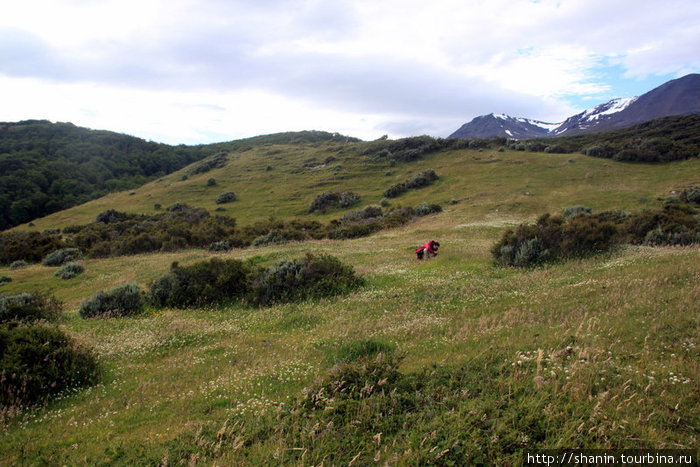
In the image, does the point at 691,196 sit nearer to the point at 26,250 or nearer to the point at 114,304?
the point at 114,304

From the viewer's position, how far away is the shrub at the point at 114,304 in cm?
1270

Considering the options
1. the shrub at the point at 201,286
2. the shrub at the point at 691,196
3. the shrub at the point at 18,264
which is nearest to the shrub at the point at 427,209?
the shrub at the point at 691,196

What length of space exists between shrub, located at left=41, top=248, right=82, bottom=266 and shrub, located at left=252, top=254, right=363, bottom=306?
84.4ft

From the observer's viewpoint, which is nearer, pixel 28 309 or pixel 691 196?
pixel 28 309

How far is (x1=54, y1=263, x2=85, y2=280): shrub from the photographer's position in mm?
22109

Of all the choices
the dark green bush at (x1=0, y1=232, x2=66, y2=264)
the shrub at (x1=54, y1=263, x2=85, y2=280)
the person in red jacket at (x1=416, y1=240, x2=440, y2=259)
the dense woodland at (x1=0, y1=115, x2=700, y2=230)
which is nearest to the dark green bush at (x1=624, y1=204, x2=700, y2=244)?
the person in red jacket at (x1=416, y1=240, x2=440, y2=259)

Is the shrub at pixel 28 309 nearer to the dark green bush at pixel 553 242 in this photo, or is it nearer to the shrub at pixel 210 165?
the dark green bush at pixel 553 242

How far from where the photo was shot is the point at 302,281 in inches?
512

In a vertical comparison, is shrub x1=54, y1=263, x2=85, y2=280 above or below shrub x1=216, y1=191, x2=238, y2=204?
below

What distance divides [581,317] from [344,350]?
4971mm

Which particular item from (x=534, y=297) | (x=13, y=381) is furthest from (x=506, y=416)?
(x=13, y=381)

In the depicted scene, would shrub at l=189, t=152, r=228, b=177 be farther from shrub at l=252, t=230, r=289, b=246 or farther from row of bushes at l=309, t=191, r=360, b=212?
shrub at l=252, t=230, r=289, b=246

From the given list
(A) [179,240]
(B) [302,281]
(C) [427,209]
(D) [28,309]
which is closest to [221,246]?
(A) [179,240]

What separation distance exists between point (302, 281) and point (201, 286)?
13.6 ft
